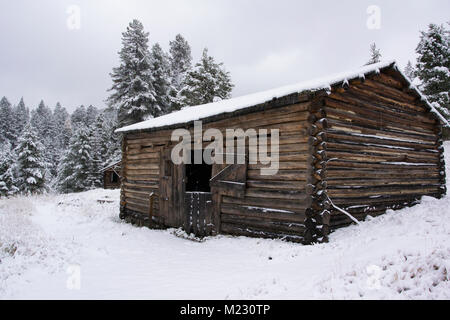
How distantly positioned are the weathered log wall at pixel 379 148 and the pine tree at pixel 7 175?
35.1m

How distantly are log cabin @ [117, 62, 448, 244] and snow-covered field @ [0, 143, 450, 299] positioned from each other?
64 centimetres

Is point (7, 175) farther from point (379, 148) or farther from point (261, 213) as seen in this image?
point (379, 148)

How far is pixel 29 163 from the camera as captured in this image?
3152 cm

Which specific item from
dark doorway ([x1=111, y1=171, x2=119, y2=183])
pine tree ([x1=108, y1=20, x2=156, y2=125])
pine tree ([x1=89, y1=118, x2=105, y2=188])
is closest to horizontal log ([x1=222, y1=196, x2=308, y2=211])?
pine tree ([x1=108, y1=20, x2=156, y2=125])

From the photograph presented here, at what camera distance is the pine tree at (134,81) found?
26578 millimetres

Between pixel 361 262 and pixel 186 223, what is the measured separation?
6.16 meters

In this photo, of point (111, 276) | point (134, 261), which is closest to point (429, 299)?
point (111, 276)

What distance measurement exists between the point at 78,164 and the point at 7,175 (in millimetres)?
7180

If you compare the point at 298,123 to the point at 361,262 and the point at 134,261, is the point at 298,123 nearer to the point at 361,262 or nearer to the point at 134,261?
the point at 361,262

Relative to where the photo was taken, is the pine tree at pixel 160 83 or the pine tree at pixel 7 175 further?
the pine tree at pixel 7 175

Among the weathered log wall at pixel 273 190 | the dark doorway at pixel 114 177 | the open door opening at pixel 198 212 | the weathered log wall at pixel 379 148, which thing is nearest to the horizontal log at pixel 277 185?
the weathered log wall at pixel 273 190

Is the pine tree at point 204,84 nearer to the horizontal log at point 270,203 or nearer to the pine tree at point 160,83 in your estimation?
the pine tree at point 160,83

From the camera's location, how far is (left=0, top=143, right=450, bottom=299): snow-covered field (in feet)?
13.0

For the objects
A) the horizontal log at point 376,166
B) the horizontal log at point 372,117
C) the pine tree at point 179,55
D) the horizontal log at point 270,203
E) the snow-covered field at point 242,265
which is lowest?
the snow-covered field at point 242,265
